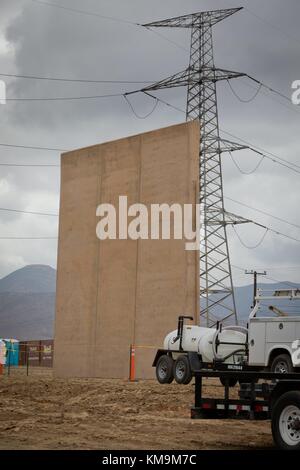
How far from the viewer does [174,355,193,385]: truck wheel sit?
24.9 m

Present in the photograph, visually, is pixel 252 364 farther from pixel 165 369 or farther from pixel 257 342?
pixel 165 369

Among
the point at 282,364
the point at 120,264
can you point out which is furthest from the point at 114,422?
the point at 120,264

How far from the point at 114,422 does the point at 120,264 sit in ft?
81.3

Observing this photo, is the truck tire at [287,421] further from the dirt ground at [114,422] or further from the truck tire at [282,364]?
the truck tire at [282,364]

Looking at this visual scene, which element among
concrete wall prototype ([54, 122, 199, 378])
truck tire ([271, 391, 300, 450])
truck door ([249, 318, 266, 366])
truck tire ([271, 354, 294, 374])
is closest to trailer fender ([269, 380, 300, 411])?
truck tire ([271, 391, 300, 450])

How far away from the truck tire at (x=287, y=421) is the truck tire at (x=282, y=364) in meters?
8.27

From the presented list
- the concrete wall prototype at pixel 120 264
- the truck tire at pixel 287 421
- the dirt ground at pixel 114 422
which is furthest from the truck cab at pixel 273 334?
the concrete wall prototype at pixel 120 264

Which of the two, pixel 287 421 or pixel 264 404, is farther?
pixel 264 404

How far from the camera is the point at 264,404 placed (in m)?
12.1

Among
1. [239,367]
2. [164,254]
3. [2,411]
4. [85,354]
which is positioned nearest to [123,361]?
[85,354]

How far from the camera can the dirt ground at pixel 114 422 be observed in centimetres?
1245

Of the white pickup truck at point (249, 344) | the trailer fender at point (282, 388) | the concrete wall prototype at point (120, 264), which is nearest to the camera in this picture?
the trailer fender at point (282, 388)

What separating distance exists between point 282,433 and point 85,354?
102 ft

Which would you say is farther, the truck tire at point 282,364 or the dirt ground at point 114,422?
the truck tire at point 282,364
